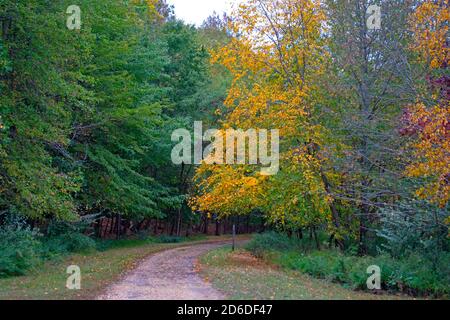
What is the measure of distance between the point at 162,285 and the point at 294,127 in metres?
8.92

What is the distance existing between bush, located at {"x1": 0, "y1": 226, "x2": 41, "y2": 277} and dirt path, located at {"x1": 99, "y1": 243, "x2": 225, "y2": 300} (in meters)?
3.59

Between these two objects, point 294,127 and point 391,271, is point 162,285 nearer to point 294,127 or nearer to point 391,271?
point 391,271

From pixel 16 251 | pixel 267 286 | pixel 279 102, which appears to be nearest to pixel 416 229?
pixel 267 286

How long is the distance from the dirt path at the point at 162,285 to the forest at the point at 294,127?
12.2 feet

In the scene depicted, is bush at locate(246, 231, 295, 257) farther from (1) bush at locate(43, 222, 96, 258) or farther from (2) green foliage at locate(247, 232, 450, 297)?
(1) bush at locate(43, 222, 96, 258)

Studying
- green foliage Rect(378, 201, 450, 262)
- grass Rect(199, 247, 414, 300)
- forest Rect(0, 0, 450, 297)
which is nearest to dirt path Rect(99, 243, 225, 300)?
grass Rect(199, 247, 414, 300)

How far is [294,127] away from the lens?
1941 centimetres

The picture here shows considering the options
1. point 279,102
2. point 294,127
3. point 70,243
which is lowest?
point 70,243

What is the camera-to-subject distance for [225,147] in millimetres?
20141

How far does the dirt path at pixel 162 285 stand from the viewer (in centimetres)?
1113

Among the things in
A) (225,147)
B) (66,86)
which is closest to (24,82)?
(66,86)

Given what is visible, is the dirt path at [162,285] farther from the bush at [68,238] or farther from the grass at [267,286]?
the bush at [68,238]

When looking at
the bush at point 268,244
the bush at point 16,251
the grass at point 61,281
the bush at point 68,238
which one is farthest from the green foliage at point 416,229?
the bush at point 68,238
